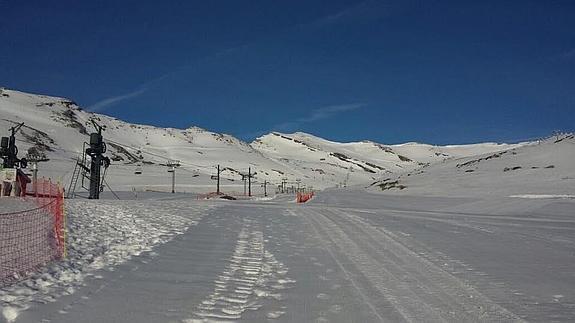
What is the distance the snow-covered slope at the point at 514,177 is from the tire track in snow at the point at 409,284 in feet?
124

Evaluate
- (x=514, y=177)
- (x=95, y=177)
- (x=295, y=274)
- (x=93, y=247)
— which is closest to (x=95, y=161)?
(x=95, y=177)

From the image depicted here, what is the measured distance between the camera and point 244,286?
856 centimetres

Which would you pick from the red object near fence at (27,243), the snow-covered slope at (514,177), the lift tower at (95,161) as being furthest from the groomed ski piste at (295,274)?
the snow-covered slope at (514,177)

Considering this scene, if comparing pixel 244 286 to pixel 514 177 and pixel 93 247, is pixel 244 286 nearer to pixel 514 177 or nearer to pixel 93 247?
pixel 93 247

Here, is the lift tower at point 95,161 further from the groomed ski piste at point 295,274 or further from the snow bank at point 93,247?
the groomed ski piste at point 295,274

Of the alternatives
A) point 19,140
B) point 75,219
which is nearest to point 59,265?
point 75,219

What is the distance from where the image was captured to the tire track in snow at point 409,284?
6902 millimetres

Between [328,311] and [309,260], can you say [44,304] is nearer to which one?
[328,311]

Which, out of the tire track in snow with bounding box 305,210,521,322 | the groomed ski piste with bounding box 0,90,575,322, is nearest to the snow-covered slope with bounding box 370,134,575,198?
the groomed ski piste with bounding box 0,90,575,322

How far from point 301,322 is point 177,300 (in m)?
2.00

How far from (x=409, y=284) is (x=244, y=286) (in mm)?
2785

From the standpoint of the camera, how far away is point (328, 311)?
23.3ft

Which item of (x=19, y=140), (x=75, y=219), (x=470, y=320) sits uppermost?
(x=19, y=140)

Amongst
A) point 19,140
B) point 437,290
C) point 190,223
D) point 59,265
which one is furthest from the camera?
point 19,140
